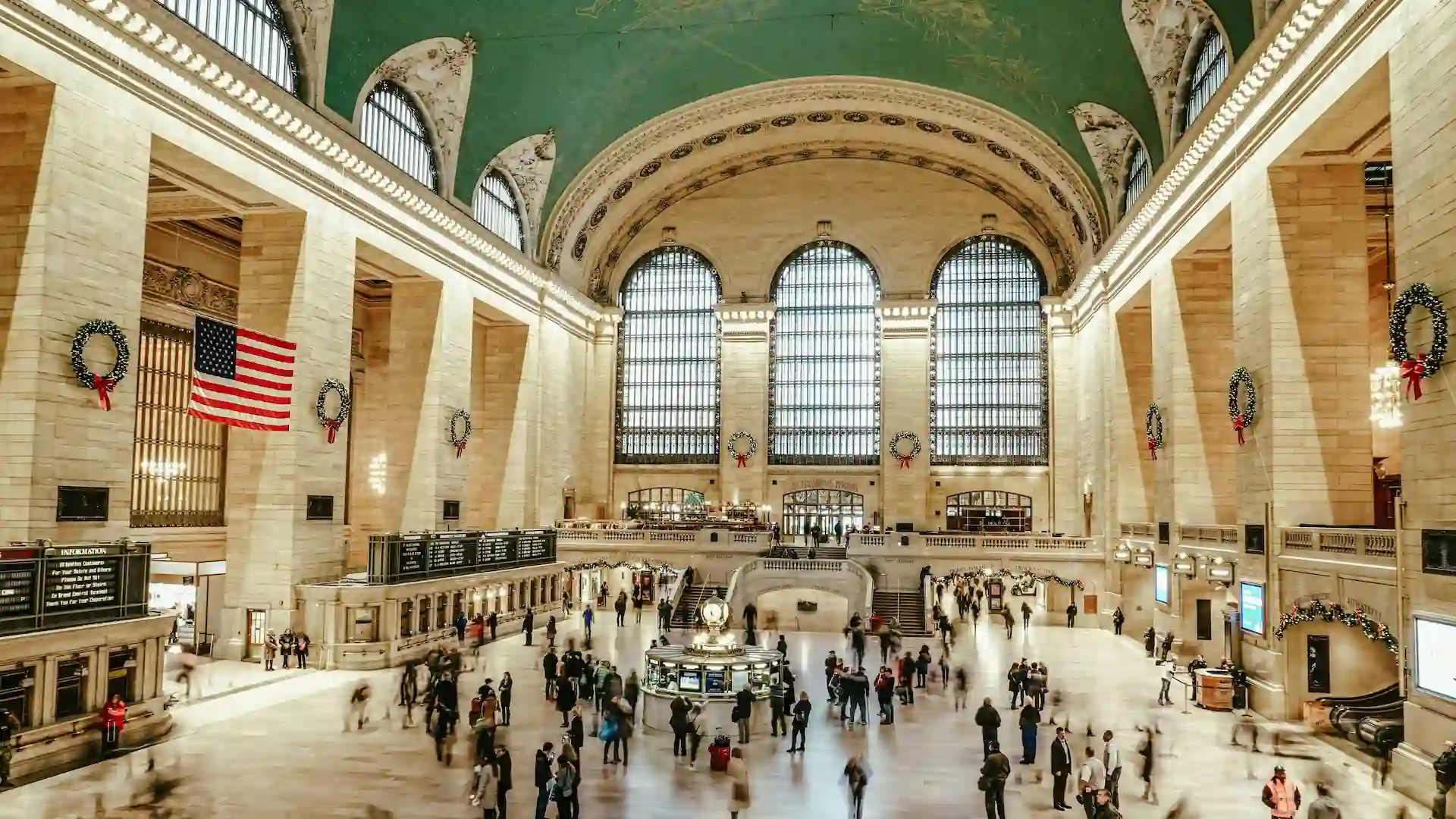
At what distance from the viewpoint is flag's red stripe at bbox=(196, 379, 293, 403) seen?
1930 centimetres

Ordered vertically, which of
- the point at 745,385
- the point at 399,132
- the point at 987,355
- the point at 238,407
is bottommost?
the point at 238,407

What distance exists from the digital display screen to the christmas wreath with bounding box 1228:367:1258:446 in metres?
2.82

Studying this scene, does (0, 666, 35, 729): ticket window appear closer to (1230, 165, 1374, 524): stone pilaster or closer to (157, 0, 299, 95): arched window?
(157, 0, 299, 95): arched window

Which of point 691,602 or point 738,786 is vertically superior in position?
point 738,786

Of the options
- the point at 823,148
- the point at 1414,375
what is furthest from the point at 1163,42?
the point at 823,148

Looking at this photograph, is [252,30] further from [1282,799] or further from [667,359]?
[667,359]

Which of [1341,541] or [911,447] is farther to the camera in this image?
[911,447]

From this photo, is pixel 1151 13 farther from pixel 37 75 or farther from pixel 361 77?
pixel 37 75

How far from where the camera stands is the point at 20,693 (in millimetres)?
13430

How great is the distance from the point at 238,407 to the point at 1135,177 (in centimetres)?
2521

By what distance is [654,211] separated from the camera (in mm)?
43844

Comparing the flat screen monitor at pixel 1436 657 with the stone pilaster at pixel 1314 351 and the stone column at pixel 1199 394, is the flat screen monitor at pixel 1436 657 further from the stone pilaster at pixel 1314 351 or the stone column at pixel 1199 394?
the stone column at pixel 1199 394

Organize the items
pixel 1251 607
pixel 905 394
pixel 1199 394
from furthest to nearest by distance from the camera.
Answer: pixel 905 394 < pixel 1199 394 < pixel 1251 607

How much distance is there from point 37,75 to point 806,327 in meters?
31.1
